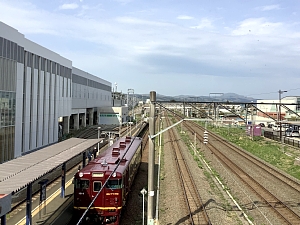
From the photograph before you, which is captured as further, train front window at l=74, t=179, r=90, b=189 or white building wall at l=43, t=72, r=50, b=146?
white building wall at l=43, t=72, r=50, b=146

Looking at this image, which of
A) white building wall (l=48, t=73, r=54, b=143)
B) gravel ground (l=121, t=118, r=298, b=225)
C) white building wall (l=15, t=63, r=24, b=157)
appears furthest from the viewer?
white building wall (l=48, t=73, r=54, b=143)

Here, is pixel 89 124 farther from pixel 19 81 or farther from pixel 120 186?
pixel 120 186

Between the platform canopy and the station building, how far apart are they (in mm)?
8745

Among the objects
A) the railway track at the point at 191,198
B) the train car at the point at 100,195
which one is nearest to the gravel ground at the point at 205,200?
the railway track at the point at 191,198

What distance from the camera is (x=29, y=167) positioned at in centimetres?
1029

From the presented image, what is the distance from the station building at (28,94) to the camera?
818 inches

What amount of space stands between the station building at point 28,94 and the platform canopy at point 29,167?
8.75 metres

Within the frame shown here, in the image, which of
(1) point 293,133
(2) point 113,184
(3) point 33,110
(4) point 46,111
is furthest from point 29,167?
(1) point 293,133

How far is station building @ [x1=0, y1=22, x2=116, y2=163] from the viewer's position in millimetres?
20766

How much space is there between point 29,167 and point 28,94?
1632 cm

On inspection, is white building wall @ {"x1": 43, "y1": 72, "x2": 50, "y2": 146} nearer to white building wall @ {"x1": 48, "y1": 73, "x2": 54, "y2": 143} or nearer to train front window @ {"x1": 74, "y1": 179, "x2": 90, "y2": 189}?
white building wall @ {"x1": 48, "y1": 73, "x2": 54, "y2": 143}

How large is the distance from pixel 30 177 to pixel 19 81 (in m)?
15.9

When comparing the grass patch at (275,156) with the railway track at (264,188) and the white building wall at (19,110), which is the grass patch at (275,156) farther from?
the white building wall at (19,110)

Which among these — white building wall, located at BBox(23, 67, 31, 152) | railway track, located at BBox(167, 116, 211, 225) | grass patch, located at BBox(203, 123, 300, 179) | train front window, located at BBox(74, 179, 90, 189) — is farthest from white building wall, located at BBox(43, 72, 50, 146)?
train front window, located at BBox(74, 179, 90, 189)
